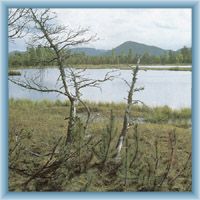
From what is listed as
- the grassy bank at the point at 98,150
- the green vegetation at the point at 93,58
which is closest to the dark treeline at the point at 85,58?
the green vegetation at the point at 93,58

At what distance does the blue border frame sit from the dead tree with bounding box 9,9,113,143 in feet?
→ 0.27

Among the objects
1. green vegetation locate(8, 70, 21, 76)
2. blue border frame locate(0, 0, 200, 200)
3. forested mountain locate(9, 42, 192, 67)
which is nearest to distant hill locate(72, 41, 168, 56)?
forested mountain locate(9, 42, 192, 67)

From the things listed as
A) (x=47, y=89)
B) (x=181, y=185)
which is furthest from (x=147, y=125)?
(x=47, y=89)

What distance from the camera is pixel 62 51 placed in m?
2.86

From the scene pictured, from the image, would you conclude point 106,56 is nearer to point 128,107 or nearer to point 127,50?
point 127,50

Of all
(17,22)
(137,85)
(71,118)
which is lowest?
(71,118)

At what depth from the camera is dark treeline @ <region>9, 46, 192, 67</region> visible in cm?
282

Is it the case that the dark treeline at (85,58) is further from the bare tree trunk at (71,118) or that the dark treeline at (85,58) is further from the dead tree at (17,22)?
the bare tree trunk at (71,118)

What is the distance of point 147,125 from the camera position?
2844mm

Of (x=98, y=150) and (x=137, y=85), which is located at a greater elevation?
(x=137, y=85)

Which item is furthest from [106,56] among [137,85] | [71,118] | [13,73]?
[13,73]

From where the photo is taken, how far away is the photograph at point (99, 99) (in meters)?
2.80
